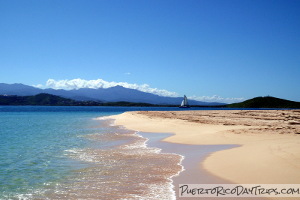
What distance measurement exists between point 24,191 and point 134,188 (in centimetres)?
367

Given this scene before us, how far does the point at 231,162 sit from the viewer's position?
471 inches

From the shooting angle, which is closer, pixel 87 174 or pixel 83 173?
pixel 87 174

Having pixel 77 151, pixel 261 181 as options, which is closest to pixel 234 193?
pixel 261 181

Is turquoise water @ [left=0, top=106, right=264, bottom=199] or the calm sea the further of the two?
turquoise water @ [left=0, top=106, right=264, bottom=199]

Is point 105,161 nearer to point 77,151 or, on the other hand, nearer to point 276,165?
point 77,151

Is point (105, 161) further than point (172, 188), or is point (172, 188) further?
point (105, 161)

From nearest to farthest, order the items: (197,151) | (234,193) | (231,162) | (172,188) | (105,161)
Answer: (234,193), (172,188), (231,162), (105,161), (197,151)

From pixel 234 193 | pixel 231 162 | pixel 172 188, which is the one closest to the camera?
pixel 234 193

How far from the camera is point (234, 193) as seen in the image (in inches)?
310

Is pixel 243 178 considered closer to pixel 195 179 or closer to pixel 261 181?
pixel 261 181

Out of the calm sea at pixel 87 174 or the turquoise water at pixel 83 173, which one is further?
the turquoise water at pixel 83 173

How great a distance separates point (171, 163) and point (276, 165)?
451 cm

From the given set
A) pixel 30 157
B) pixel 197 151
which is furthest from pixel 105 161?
pixel 197 151

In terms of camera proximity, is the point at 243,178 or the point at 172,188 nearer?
the point at 172,188
